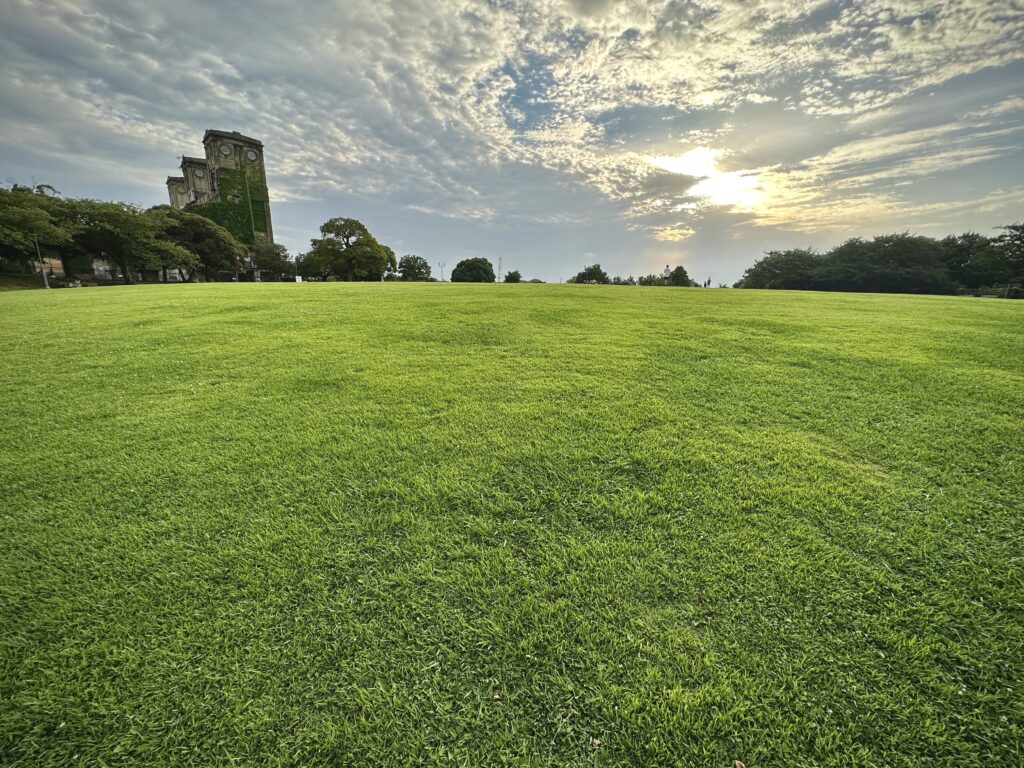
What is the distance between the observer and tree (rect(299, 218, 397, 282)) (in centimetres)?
4656

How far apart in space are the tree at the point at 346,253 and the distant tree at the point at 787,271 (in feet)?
168

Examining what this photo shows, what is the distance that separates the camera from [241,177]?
6544cm

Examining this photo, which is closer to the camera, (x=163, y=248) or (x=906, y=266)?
(x=163, y=248)

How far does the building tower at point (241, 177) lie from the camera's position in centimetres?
6360

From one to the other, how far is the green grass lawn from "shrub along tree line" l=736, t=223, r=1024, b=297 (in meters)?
51.0

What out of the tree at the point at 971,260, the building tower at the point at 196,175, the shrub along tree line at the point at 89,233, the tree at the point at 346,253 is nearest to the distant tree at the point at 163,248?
the shrub along tree line at the point at 89,233

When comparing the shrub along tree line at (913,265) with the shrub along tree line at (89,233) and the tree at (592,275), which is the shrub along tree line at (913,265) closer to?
the tree at (592,275)

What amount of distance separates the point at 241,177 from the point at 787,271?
283 ft

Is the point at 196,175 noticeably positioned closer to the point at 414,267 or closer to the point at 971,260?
the point at 414,267

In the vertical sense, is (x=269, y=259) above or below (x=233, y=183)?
below

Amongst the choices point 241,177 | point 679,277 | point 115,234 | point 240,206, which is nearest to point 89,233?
point 115,234

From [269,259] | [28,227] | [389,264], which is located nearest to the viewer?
[28,227]

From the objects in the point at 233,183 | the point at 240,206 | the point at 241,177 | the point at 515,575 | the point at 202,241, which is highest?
the point at 241,177

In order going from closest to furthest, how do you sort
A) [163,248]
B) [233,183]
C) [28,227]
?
[28,227], [163,248], [233,183]
